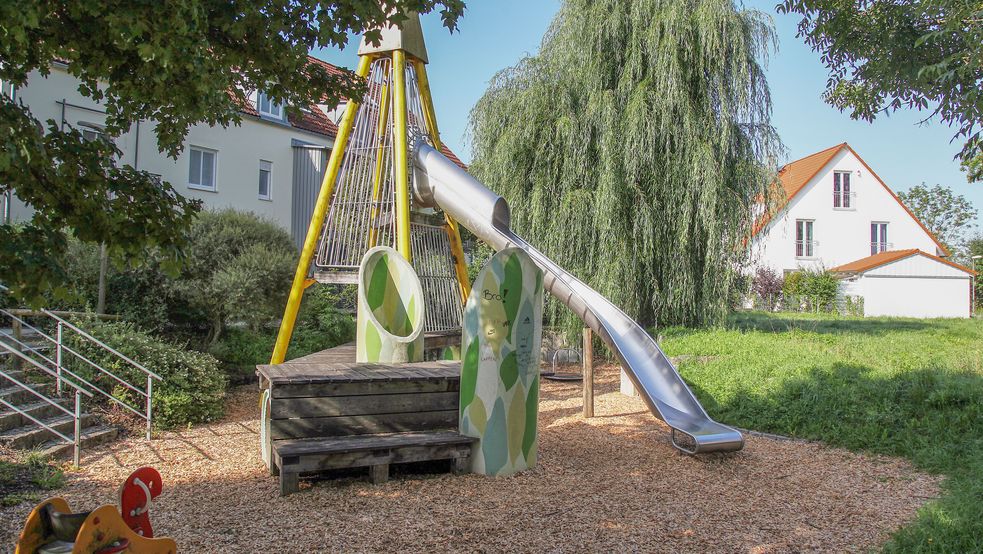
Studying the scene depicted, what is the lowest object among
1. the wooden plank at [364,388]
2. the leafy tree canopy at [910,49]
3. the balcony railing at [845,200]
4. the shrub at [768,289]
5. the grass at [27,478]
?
the grass at [27,478]

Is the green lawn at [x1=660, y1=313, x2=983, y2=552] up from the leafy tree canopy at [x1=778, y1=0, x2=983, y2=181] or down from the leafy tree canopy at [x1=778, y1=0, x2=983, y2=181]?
down

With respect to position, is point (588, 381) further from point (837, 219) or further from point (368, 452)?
point (837, 219)

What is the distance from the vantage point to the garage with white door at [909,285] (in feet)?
97.7

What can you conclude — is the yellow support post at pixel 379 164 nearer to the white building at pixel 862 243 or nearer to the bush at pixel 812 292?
the bush at pixel 812 292

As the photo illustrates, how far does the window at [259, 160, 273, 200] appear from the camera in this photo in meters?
19.1

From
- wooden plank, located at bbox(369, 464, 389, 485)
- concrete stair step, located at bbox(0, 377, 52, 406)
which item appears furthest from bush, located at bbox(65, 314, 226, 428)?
wooden plank, located at bbox(369, 464, 389, 485)

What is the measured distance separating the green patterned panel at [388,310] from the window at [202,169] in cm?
1166

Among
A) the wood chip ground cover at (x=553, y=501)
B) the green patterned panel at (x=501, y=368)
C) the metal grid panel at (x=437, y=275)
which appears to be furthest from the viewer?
the metal grid panel at (x=437, y=275)

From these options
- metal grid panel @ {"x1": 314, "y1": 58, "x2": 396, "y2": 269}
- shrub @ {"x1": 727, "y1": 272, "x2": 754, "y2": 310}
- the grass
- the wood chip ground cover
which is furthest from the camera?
shrub @ {"x1": 727, "y1": 272, "x2": 754, "y2": 310}

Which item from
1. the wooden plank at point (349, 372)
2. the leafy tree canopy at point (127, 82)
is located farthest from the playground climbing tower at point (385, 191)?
the leafy tree canopy at point (127, 82)

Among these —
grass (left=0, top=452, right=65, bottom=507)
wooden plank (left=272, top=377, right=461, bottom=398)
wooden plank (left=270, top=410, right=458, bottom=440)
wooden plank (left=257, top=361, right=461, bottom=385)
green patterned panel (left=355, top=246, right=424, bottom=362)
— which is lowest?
grass (left=0, top=452, right=65, bottom=507)

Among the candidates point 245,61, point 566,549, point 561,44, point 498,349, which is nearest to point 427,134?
point 561,44

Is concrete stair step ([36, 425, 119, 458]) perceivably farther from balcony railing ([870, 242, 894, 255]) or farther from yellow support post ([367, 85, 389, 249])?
balcony railing ([870, 242, 894, 255])

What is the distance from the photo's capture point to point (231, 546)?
3961 mm
